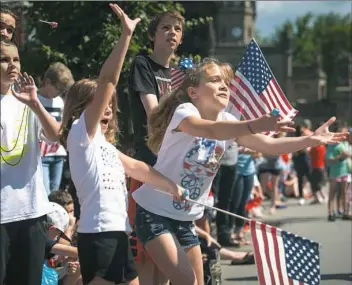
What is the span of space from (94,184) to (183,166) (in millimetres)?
795

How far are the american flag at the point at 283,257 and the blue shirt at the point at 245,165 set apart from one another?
724 cm

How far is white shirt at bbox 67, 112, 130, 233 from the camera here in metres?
5.32

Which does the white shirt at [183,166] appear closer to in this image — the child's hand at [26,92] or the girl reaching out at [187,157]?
the girl reaching out at [187,157]

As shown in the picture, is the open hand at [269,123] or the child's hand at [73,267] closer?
the open hand at [269,123]

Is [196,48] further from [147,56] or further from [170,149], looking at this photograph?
[170,149]

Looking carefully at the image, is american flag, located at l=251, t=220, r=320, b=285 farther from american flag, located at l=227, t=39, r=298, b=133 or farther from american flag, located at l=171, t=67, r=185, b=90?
american flag, located at l=171, t=67, r=185, b=90

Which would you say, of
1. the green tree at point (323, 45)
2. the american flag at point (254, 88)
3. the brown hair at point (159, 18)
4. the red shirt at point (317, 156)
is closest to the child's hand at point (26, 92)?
the brown hair at point (159, 18)

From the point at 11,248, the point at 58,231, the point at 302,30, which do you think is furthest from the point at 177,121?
the point at 302,30

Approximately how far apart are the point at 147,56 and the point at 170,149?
55.2 inches

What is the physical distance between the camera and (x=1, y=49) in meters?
5.28

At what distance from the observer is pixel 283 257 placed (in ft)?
18.9

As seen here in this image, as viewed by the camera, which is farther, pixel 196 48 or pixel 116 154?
pixel 196 48

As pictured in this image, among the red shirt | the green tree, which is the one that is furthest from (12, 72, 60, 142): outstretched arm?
the green tree

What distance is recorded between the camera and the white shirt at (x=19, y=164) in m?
5.24
